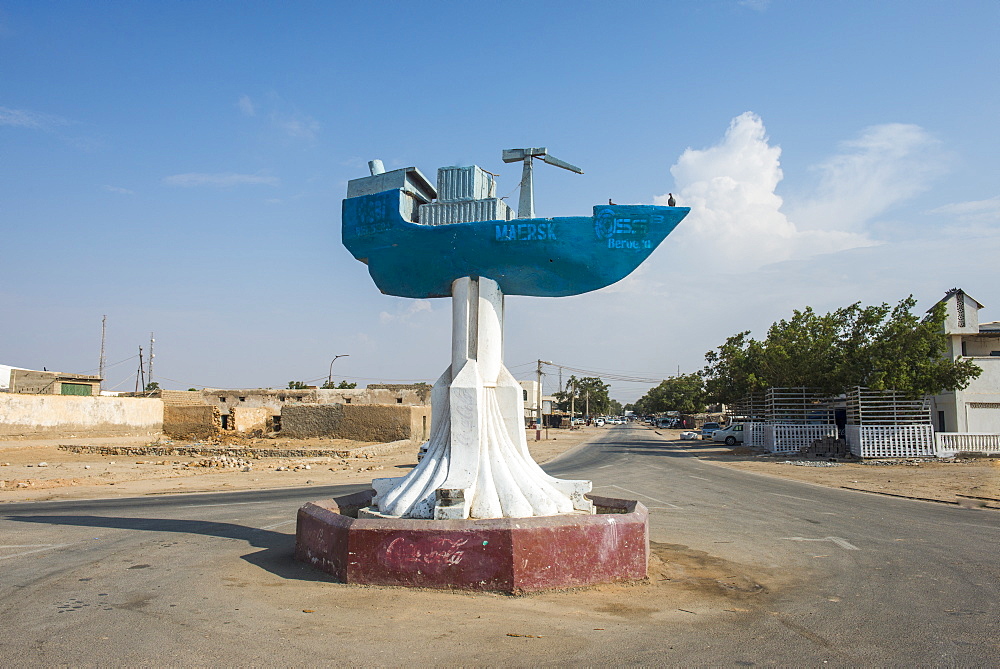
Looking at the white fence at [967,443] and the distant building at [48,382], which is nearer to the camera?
the white fence at [967,443]

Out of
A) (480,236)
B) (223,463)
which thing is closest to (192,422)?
(223,463)

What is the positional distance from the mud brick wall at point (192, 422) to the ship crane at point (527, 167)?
27.5m

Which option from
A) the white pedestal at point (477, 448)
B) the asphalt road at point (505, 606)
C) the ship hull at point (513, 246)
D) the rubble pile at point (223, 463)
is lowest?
the rubble pile at point (223, 463)

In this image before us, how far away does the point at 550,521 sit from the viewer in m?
5.79

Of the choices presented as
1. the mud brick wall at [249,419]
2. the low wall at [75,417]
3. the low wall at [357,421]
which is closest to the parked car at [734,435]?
the low wall at [357,421]

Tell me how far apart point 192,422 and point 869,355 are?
2950 centimetres

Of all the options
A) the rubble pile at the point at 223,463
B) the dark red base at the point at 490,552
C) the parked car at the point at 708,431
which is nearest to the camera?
the dark red base at the point at 490,552

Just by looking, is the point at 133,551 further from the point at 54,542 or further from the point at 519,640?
the point at 519,640

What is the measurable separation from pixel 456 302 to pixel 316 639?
4.06m

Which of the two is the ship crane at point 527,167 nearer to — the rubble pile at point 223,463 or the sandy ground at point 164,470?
the sandy ground at point 164,470

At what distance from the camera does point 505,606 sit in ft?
17.4

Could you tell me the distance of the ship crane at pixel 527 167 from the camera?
7.57 metres

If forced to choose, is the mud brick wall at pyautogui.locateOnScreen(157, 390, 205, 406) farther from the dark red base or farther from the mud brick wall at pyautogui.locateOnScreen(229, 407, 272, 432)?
the dark red base

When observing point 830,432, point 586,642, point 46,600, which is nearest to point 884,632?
point 586,642
